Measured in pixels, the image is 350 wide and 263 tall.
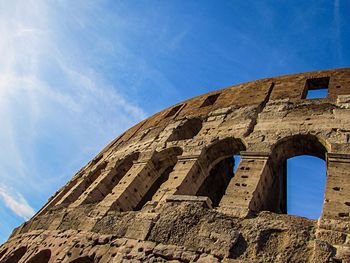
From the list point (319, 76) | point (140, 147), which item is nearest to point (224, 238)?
point (140, 147)

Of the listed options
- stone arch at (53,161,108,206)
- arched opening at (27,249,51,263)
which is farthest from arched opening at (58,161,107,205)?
arched opening at (27,249,51,263)

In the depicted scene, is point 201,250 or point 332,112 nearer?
point 201,250

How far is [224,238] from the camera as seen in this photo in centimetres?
486

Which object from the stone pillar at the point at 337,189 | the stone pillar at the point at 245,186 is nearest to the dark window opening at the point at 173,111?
the stone pillar at the point at 245,186

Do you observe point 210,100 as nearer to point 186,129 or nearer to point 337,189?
point 186,129

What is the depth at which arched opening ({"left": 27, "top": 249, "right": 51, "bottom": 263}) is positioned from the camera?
25.1 ft

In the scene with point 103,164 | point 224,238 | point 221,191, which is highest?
point 221,191

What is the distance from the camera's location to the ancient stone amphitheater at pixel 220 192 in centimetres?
472

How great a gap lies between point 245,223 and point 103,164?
299 inches

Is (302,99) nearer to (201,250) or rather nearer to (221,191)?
(221,191)

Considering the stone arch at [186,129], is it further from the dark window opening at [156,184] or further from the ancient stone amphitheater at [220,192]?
the dark window opening at [156,184]

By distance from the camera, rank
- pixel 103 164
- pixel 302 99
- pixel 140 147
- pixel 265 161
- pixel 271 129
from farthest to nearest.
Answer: pixel 103 164, pixel 140 147, pixel 302 99, pixel 271 129, pixel 265 161

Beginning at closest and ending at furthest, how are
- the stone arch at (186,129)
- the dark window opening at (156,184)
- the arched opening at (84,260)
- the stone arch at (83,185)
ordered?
the arched opening at (84,260)
the stone arch at (186,129)
the dark window opening at (156,184)
the stone arch at (83,185)

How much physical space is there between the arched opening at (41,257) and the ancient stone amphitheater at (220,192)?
0.08ft
